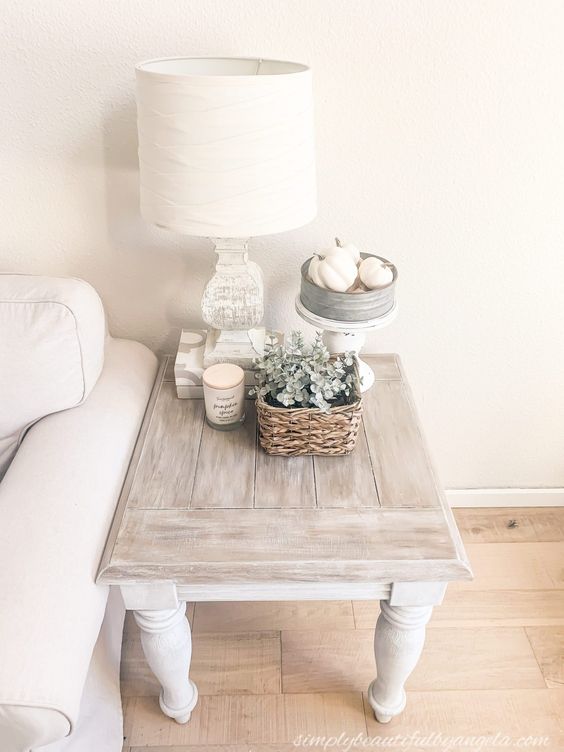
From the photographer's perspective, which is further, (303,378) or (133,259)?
(133,259)

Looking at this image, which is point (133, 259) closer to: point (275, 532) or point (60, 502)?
point (60, 502)

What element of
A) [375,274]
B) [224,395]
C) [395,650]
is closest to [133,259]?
[224,395]

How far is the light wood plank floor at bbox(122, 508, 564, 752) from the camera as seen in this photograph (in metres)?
1.16

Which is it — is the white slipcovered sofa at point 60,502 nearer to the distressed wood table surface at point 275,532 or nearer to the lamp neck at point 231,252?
the distressed wood table surface at point 275,532

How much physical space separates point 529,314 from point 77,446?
1.02m

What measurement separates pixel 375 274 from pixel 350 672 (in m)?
0.85

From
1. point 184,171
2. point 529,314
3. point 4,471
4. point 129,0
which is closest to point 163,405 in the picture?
point 4,471

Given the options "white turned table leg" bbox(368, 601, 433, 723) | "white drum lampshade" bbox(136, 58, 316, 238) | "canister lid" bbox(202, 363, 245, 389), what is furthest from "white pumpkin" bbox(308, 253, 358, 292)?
"white turned table leg" bbox(368, 601, 433, 723)

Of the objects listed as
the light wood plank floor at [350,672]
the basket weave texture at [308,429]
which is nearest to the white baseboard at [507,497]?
the light wood plank floor at [350,672]

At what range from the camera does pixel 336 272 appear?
3.36 ft

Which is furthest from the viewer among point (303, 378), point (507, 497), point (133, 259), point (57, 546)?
point (507, 497)

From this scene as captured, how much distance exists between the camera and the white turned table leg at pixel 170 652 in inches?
36.9

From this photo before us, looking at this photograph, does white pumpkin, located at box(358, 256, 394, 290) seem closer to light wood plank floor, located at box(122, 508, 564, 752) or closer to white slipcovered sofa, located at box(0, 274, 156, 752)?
white slipcovered sofa, located at box(0, 274, 156, 752)

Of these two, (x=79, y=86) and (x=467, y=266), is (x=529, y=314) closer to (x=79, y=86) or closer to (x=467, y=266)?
(x=467, y=266)
